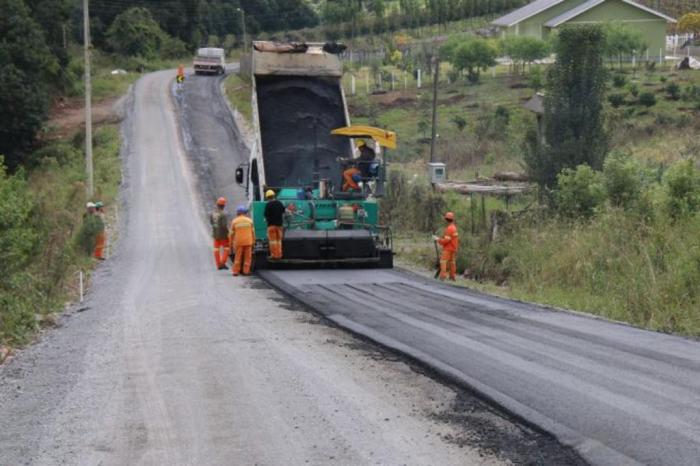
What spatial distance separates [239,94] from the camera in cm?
5866

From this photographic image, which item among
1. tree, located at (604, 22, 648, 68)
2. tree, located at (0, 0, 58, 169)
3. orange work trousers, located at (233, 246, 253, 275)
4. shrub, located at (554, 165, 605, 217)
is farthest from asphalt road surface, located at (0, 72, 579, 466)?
tree, located at (604, 22, 648, 68)

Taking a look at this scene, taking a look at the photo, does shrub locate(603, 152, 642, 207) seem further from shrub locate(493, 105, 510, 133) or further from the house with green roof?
the house with green roof

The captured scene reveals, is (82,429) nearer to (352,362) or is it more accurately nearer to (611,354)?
(352,362)

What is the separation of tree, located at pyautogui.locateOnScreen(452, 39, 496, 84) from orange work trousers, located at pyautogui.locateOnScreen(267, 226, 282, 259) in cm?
4396

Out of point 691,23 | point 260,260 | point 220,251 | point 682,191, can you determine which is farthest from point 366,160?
point 691,23

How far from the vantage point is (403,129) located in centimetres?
5203

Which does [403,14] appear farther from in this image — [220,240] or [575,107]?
[220,240]

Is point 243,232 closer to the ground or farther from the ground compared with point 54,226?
farther from the ground

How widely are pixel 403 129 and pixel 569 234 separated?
31.3 meters

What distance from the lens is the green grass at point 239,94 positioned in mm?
53881

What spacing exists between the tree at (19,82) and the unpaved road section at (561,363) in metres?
36.1

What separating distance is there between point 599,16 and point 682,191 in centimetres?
5523

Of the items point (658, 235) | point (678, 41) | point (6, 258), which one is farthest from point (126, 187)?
point (678, 41)

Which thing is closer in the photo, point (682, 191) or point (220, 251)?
point (682, 191)
